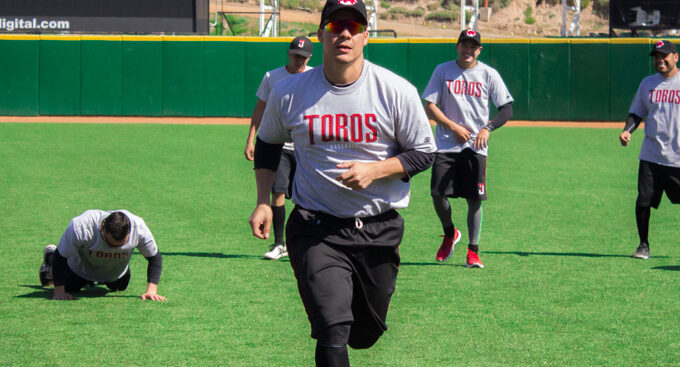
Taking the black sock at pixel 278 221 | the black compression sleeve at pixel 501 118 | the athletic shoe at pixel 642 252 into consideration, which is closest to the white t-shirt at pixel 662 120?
the athletic shoe at pixel 642 252

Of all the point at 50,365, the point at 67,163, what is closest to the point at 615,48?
the point at 67,163

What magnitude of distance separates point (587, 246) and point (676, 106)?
5.82ft

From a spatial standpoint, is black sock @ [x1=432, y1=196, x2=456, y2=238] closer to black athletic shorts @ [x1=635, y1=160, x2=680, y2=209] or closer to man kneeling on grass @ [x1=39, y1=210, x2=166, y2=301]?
black athletic shorts @ [x1=635, y1=160, x2=680, y2=209]

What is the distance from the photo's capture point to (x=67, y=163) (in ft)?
53.9

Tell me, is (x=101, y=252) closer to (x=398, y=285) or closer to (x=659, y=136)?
(x=398, y=285)

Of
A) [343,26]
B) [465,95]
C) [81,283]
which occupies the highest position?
[343,26]

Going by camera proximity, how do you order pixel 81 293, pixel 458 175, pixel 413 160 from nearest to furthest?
pixel 413 160, pixel 81 293, pixel 458 175

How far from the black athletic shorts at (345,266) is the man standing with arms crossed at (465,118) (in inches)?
159

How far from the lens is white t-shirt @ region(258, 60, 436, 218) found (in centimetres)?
447

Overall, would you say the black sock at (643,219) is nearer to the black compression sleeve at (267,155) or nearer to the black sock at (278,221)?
the black sock at (278,221)

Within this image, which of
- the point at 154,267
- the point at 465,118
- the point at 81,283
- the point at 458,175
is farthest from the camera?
the point at 458,175

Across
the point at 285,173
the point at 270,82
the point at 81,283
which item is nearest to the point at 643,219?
the point at 285,173

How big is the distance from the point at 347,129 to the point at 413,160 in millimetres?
344

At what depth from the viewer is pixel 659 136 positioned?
359 inches
